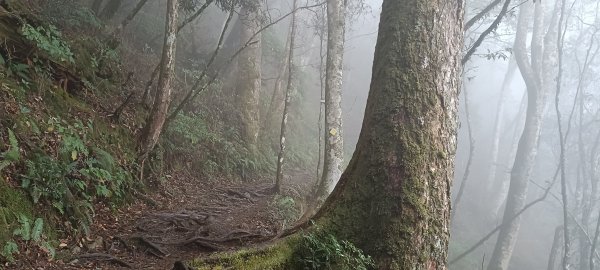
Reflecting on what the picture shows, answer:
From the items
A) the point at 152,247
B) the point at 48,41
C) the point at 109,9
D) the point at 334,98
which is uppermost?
the point at 109,9

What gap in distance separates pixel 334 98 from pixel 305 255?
7.74m

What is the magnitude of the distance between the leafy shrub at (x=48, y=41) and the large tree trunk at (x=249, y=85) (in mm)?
7651

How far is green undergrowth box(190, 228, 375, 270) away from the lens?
3750 millimetres

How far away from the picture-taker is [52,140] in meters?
5.84

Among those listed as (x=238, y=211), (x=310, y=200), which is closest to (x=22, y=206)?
(x=238, y=211)

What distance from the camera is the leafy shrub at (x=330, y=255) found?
3887 mm

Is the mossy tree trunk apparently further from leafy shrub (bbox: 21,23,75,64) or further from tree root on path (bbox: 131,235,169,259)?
leafy shrub (bbox: 21,23,75,64)

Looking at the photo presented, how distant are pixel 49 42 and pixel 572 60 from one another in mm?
33738

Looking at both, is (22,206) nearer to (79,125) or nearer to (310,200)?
(79,125)

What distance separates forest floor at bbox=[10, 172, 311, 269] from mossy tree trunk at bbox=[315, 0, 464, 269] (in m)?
0.99

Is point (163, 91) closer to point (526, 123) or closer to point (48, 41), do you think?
point (48, 41)

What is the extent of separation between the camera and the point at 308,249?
4.02 m

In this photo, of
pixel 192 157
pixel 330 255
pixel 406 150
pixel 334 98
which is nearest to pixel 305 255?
pixel 330 255

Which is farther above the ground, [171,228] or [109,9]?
[109,9]
